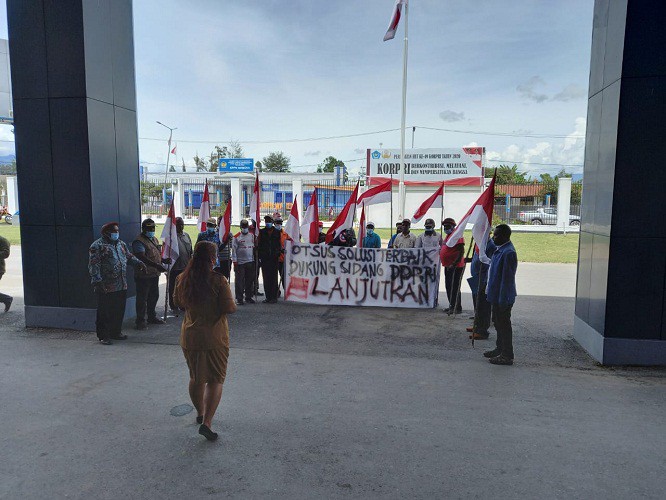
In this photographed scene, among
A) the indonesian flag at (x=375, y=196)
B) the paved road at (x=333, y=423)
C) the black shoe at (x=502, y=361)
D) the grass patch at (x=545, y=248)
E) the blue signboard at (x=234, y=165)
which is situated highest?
the blue signboard at (x=234, y=165)

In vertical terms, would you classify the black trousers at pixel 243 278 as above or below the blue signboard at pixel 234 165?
below

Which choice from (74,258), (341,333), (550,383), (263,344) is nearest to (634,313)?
(550,383)

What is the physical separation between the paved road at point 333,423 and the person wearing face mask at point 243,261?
115 inches

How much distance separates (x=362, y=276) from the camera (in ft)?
32.9

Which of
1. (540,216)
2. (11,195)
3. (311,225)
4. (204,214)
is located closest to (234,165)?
(11,195)

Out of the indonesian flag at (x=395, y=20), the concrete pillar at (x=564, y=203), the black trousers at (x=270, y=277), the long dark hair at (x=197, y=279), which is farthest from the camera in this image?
the concrete pillar at (x=564, y=203)

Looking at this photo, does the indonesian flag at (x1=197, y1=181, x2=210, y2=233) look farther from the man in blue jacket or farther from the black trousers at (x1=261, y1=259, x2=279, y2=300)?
the man in blue jacket

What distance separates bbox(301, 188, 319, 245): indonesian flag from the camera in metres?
10.6

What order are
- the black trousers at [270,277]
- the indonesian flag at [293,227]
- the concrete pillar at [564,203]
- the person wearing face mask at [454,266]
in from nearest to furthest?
the person wearing face mask at [454,266], the black trousers at [270,277], the indonesian flag at [293,227], the concrete pillar at [564,203]

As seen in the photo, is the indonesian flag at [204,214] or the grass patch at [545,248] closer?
the indonesian flag at [204,214]

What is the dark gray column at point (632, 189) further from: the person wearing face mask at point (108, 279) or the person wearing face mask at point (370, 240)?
the person wearing face mask at point (108, 279)

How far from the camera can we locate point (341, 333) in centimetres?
796

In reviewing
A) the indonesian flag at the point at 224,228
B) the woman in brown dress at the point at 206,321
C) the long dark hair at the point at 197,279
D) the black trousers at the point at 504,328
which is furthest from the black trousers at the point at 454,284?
the long dark hair at the point at 197,279

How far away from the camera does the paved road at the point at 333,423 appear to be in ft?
12.0
